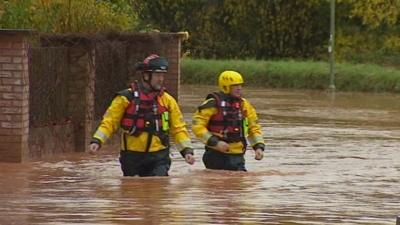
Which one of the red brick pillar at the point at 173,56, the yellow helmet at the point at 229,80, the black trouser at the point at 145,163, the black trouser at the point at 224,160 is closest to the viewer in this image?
the black trouser at the point at 145,163

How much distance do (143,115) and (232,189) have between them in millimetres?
1231

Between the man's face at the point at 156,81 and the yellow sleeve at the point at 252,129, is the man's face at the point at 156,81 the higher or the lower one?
the higher one

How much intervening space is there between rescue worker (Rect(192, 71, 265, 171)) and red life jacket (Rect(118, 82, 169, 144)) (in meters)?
1.19

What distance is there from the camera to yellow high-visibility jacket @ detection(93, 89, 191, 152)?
13242 millimetres

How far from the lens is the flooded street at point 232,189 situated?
34.8 feet

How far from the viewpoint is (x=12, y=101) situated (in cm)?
1686

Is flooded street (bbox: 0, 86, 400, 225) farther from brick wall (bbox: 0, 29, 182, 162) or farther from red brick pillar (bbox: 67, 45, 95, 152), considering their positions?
red brick pillar (bbox: 67, 45, 95, 152)

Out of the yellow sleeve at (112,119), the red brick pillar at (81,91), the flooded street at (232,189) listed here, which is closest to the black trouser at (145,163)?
the flooded street at (232,189)

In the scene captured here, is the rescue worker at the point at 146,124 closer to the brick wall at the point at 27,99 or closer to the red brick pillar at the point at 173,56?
the brick wall at the point at 27,99

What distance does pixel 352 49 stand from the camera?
58.6 metres

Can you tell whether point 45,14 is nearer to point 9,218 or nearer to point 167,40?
point 167,40

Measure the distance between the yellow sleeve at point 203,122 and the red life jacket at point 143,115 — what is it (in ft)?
3.79

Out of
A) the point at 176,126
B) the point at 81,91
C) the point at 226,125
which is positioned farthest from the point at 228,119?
the point at 81,91

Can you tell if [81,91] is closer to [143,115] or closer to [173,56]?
[173,56]
